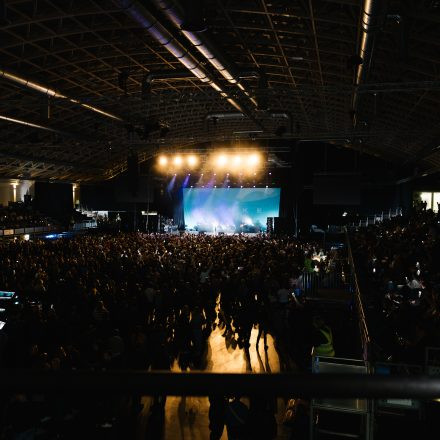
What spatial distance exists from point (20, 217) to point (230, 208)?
16.1 meters

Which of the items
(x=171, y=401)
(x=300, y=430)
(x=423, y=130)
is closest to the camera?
(x=300, y=430)

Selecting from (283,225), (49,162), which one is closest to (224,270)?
(283,225)

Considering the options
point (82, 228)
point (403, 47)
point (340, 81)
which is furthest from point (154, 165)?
point (403, 47)

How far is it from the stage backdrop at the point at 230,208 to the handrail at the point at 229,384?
34.8 meters

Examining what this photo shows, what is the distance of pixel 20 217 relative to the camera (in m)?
31.5

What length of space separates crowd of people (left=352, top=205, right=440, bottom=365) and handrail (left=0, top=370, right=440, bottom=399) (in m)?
6.11

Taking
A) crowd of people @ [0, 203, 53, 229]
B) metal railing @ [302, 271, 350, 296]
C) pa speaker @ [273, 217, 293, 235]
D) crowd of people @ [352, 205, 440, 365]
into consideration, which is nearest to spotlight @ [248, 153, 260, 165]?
pa speaker @ [273, 217, 293, 235]

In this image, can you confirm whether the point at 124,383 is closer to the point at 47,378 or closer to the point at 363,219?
the point at 47,378

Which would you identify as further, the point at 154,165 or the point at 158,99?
the point at 154,165

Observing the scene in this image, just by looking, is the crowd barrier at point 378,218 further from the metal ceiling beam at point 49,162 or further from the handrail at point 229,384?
the handrail at point 229,384

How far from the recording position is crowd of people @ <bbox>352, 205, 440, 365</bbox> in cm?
679

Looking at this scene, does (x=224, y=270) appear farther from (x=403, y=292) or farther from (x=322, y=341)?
(x=322, y=341)

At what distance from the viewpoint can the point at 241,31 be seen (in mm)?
14906

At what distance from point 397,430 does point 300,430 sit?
126 cm
